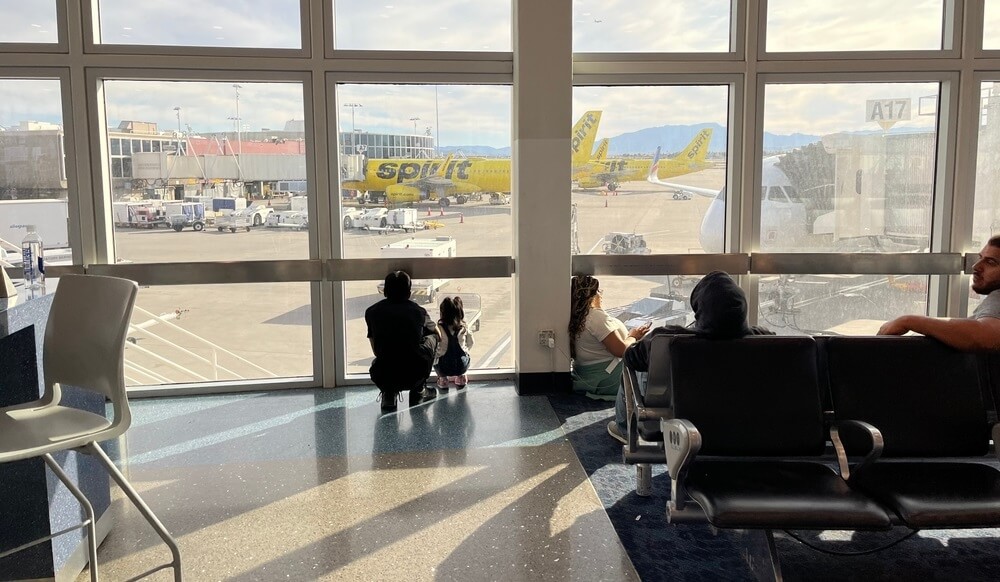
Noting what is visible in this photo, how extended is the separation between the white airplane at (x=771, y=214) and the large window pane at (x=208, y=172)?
8.87 ft

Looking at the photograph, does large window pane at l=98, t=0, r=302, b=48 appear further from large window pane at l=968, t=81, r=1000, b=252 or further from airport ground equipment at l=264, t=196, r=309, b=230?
large window pane at l=968, t=81, r=1000, b=252

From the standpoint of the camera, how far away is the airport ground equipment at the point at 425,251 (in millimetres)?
5172

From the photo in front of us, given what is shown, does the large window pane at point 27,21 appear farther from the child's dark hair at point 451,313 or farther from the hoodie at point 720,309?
the hoodie at point 720,309

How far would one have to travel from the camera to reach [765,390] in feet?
8.72

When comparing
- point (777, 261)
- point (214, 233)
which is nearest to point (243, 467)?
point (214, 233)

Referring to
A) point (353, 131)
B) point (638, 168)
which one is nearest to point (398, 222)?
point (353, 131)

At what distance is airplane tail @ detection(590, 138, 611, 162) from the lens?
5.27 m

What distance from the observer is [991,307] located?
9.31 feet

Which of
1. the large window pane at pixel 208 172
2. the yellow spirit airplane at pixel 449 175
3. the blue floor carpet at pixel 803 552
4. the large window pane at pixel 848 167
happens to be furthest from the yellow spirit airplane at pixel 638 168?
the blue floor carpet at pixel 803 552

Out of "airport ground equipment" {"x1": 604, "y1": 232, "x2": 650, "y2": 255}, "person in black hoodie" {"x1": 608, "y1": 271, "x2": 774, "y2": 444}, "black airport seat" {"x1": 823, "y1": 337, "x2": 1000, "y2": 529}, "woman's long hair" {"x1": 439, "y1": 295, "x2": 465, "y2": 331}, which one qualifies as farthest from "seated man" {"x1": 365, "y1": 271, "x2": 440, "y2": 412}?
"black airport seat" {"x1": 823, "y1": 337, "x2": 1000, "y2": 529}

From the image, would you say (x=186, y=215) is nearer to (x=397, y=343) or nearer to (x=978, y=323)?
(x=397, y=343)

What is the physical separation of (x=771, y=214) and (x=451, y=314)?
2526 mm

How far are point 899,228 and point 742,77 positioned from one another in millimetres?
1683

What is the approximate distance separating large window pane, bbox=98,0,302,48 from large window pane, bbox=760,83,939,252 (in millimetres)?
3542
